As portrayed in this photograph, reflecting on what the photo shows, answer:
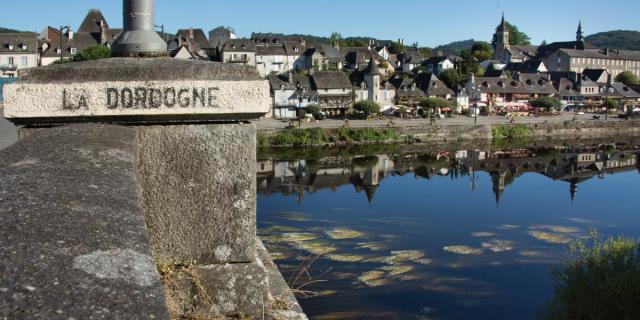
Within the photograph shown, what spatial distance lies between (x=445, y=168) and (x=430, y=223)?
1526cm

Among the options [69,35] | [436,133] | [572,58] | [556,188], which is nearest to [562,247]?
[556,188]

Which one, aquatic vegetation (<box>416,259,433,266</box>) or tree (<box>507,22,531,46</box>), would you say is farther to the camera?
tree (<box>507,22,531,46</box>)

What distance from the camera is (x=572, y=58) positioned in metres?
105

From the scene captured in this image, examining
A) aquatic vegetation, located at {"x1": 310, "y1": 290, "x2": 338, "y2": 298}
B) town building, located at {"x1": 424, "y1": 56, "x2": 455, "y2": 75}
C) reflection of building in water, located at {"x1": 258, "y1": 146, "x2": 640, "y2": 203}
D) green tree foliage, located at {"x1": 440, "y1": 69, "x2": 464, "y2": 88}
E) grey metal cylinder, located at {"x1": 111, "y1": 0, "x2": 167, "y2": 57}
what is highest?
town building, located at {"x1": 424, "y1": 56, "x2": 455, "y2": 75}

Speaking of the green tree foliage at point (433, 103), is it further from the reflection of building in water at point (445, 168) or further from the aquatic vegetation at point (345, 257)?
the aquatic vegetation at point (345, 257)

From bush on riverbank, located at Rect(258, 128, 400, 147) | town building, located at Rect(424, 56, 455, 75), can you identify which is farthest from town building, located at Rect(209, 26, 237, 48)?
bush on riverbank, located at Rect(258, 128, 400, 147)

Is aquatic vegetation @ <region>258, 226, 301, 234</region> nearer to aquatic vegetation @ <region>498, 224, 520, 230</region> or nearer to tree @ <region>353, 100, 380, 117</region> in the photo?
aquatic vegetation @ <region>498, 224, 520, 230</region>

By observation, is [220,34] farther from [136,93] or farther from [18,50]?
[136,93]

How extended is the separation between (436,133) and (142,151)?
48803mm

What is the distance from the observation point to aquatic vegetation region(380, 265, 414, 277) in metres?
16.5

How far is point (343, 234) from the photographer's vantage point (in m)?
20.7

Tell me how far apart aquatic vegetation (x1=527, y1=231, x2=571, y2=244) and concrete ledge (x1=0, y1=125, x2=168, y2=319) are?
20.3 metres

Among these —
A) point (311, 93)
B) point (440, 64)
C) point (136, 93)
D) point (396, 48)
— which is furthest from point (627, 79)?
point (136, 93)

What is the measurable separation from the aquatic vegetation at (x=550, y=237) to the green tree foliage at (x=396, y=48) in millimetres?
89160
